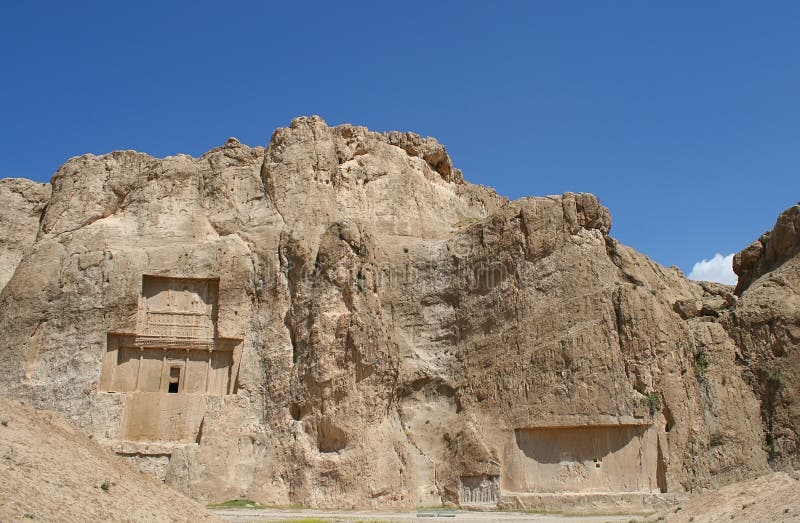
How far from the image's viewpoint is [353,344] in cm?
2873

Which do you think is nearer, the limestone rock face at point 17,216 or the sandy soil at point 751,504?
the sandy soil at point 751,504

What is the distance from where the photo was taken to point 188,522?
1795 centimetres

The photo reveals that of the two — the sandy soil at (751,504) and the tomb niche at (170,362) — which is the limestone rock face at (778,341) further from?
the tomb niche at (170,362)

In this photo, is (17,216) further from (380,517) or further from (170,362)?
(380,517)

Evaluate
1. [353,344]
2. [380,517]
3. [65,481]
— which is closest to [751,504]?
[380,517]

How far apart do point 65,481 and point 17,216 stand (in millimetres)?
22141

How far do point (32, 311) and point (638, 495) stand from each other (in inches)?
854

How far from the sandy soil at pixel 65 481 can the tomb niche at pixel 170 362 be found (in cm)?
1027

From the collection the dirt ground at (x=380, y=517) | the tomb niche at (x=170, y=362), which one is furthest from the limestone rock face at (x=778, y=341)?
the tomb niche at (x=170, y=362)

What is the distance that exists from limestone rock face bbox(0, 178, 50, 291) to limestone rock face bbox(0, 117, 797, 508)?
2.01 meters

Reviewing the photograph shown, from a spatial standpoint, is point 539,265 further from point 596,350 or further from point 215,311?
point 215,311

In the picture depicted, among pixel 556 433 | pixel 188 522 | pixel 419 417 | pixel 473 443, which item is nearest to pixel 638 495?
pixel 556 433

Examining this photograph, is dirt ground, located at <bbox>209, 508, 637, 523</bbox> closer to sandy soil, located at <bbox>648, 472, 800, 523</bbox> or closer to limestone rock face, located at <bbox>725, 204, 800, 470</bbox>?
sandy soil, located at <bbox>648, 472, 800, 523</bbox>

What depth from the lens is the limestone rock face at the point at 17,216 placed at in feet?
114
